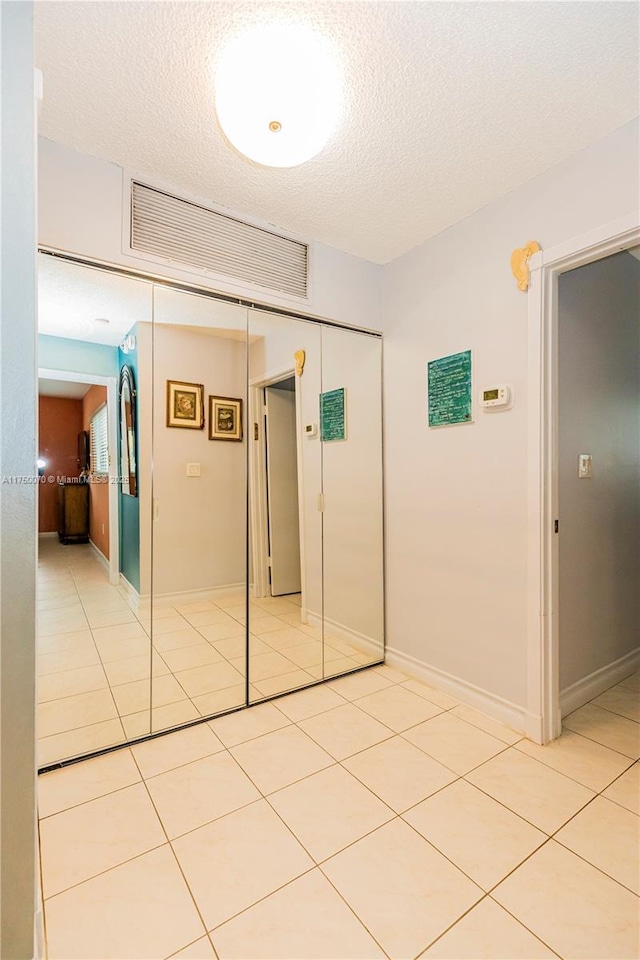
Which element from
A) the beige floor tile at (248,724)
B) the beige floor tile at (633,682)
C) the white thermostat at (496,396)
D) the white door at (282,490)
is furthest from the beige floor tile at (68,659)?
the beige floor tile at (633,682)

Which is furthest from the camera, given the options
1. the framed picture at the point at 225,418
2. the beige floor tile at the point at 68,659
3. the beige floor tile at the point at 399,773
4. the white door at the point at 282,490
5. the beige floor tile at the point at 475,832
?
the white door at the point at 282,490

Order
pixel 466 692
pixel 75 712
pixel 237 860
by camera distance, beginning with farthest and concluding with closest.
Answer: pixel 466 692, pixel 75 712, pixel 237 860

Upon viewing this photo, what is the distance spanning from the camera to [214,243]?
2166mm

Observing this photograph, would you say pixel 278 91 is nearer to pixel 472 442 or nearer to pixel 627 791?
pixel 472 442

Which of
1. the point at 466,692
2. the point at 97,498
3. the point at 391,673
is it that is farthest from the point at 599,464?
the point at 97,498

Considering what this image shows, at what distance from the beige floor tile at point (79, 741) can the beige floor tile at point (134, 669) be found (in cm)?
19

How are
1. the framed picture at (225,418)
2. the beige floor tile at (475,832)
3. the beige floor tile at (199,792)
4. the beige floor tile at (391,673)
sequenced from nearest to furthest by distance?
1. the beige floor tile at (475,832)
2. the beige floor tile at (199,792)
3. the framed picture at (225,418)
4. the beige floor tile at (391,673)

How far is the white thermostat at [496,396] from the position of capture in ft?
6.87

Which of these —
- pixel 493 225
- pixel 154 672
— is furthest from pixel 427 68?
pixel 154 672

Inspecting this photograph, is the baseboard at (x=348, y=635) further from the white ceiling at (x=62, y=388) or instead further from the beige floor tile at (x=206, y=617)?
the white ceiling at (x=62, y=388)

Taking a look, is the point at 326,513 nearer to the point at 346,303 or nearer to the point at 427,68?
the point at 346,303

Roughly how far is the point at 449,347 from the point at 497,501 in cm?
87

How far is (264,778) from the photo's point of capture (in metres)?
1.75

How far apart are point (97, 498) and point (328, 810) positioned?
1.58 m
